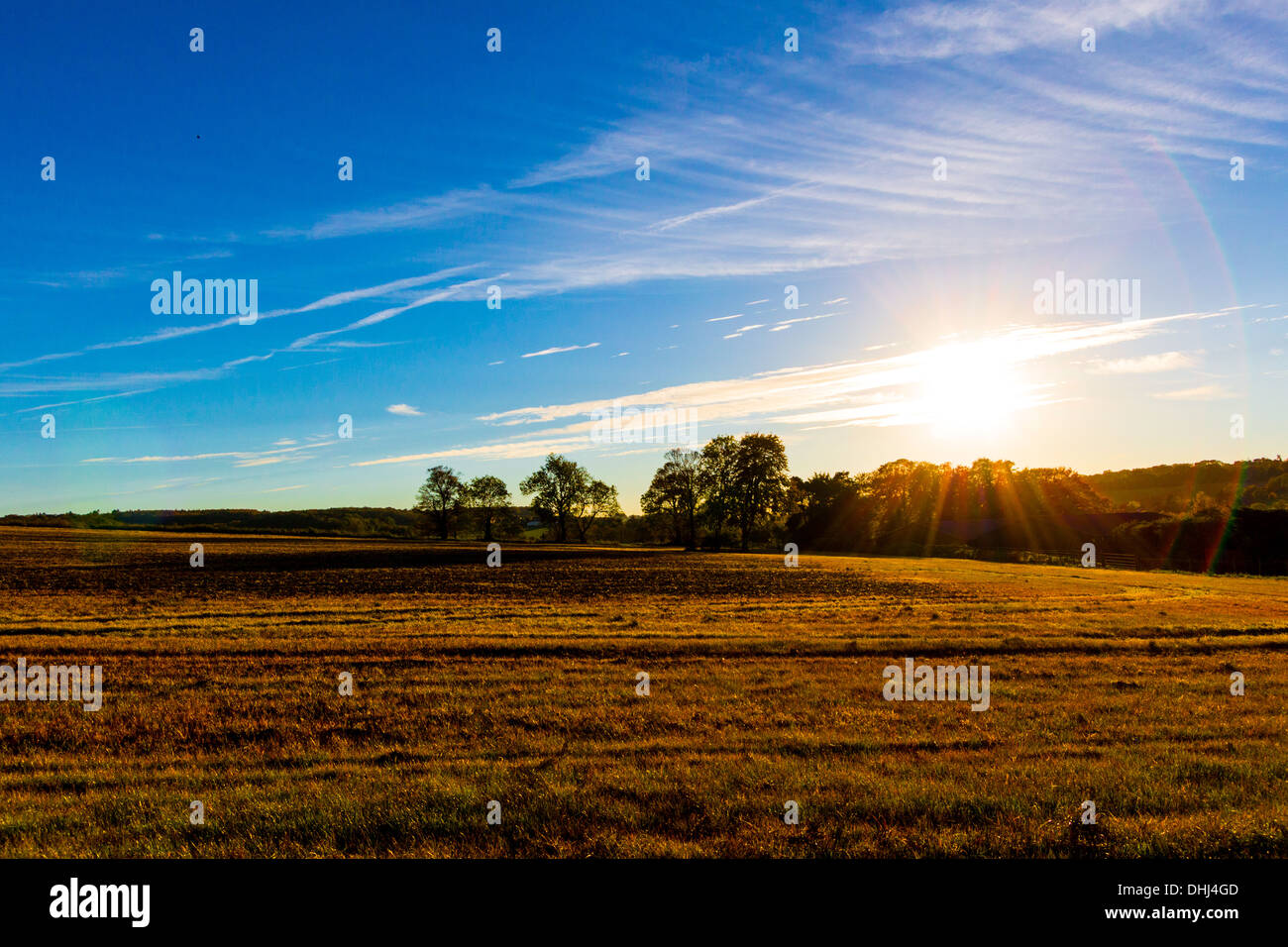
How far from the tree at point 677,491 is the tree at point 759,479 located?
14.4 meters

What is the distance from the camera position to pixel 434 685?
1445cm

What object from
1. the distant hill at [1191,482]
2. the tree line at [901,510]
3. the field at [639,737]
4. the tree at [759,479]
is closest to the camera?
the field at [639,737]

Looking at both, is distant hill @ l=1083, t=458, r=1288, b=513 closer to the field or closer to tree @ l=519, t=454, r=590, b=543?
tree @ l=519, t=454, r=590, b=543

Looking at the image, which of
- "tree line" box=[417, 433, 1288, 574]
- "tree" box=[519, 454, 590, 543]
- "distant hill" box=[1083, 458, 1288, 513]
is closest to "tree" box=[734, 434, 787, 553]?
"tree line" box=[417, 433, 1288, 574]

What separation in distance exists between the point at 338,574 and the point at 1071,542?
81.9m

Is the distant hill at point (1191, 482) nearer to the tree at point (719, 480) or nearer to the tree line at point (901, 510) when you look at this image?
the tree line at point (901, 510)

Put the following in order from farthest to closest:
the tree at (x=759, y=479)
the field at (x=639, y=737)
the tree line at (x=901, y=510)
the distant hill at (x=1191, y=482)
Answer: the distant hill at (x=1191, y=482)
the tree at (x=759, y=479)
the tree line at (x=901, y=510)
the field at (x=639, y=737)

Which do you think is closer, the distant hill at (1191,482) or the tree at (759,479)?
the tree at (759,479)

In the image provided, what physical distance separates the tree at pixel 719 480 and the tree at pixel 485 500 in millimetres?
47363

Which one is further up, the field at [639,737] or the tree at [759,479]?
the tree at [759,479]

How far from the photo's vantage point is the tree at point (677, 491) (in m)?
101

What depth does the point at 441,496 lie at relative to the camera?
407ft

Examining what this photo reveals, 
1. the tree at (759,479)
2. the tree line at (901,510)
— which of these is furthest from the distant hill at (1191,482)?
the tree at (759,479)
